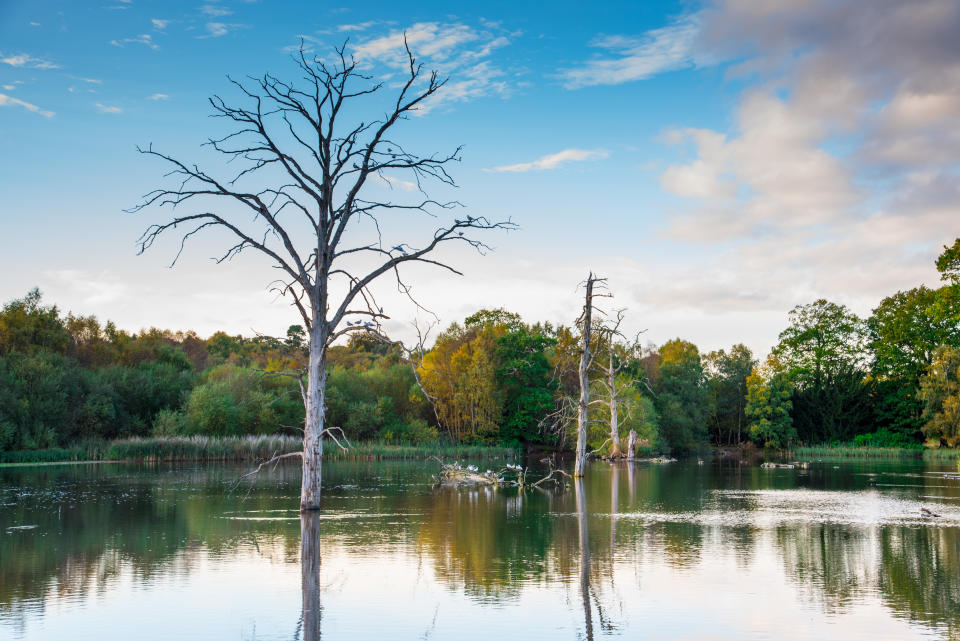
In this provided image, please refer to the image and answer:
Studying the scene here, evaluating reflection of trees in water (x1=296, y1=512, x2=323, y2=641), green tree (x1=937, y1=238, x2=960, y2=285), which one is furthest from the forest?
reflection of trees in water (x1=296, y1=512, x2=323, y2=641)

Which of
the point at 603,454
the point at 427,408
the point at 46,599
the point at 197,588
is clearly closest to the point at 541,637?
the point at 197,588

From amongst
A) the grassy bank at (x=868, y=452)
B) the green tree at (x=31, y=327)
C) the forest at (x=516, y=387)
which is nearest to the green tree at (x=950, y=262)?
the forest at (x=516, y=387)

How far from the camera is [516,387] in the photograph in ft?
194

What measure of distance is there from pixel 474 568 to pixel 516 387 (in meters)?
48.6

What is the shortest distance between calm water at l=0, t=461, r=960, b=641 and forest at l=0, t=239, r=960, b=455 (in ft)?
48.5

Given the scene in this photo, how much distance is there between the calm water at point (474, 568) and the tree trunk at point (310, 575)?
0.04 m

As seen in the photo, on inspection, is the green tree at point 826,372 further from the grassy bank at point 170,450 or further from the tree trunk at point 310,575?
the tree trunk at point 310,575

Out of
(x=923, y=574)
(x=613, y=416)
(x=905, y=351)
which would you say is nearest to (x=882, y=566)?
(x=923, y=574)

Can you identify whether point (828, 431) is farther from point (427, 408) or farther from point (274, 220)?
point (274, 220)

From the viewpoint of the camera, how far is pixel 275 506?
18953 mm

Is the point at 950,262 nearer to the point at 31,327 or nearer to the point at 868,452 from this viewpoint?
the point at 868,452

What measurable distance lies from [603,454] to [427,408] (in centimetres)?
1777

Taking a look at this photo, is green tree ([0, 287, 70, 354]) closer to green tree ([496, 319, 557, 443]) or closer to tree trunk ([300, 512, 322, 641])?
green tree ([496, 319, 557, 443])

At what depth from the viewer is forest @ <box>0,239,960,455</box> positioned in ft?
143
